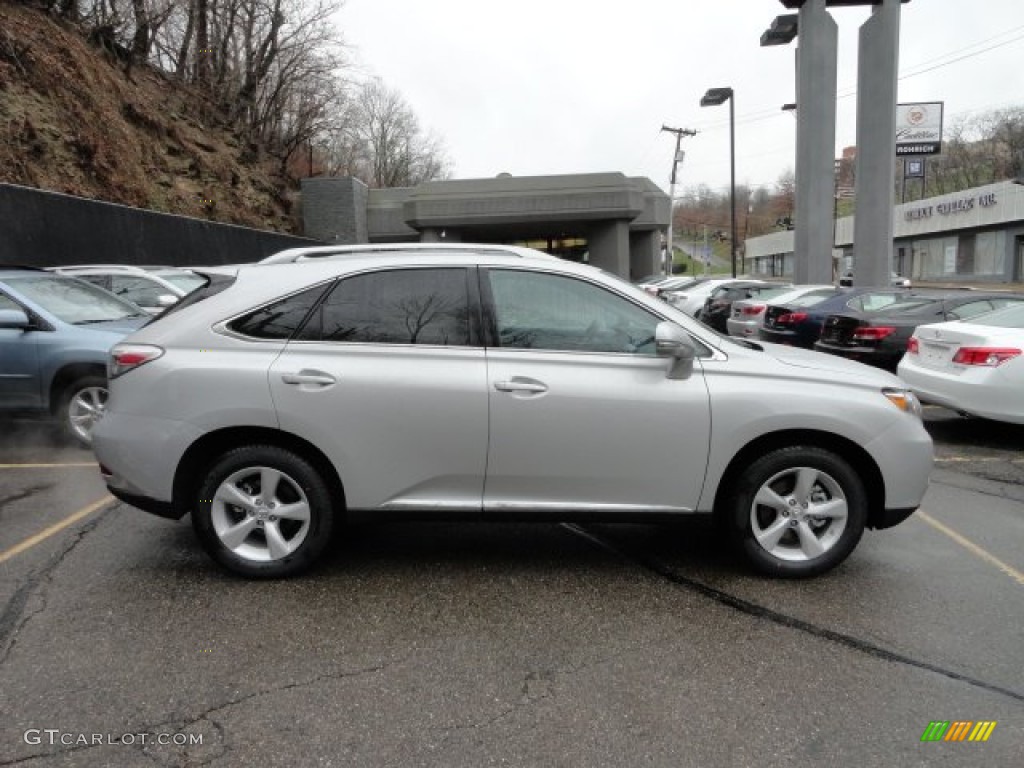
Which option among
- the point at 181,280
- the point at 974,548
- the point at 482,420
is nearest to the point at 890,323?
the point at 974,548

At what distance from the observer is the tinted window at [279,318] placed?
3.89 m

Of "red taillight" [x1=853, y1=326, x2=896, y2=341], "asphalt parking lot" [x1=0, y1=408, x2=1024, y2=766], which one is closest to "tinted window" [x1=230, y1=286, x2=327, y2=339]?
"asphalt parking lot" [x1=0, y1=408, x2=1024, y2=766]

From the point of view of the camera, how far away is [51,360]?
660cm

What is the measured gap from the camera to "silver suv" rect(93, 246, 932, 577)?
147 inches

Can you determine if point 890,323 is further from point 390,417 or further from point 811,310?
point 390,417

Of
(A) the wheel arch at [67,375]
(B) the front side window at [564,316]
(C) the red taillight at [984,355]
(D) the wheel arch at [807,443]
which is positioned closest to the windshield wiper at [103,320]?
(A) the wheel arch at [67,375]

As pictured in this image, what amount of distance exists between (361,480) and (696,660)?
181 cm

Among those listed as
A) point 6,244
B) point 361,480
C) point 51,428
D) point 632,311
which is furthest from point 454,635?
point 6,244

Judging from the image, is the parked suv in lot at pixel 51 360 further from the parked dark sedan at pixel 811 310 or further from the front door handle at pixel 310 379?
the parked dark sedan at pixel 811 310

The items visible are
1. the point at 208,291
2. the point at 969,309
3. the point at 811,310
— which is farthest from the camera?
the point at 811,310

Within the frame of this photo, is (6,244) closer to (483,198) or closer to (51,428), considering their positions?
(51,428)

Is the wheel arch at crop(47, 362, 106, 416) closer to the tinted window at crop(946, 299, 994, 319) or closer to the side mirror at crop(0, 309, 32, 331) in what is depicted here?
the side mirror at crop(0, 309, 32, 331)

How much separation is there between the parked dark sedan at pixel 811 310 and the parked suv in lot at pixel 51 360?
9321 mm

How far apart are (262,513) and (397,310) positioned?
1266 mm
